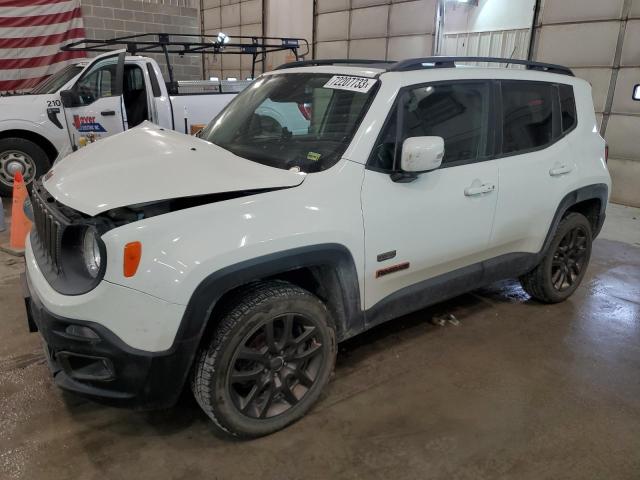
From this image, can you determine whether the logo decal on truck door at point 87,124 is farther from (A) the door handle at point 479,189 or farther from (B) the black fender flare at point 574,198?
(B) the black fender flare at point 574,198

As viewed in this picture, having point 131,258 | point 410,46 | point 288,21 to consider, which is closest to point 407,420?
point 131,258

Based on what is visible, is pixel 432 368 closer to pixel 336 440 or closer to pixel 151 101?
pixel 336 440

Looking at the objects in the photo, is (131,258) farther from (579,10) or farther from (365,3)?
(365,3)

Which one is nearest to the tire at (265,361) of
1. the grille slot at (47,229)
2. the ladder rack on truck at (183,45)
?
the grille slot at (47,229)

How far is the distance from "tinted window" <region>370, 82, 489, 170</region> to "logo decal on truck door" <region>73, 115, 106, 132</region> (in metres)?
4.94

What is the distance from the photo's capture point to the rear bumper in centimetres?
198

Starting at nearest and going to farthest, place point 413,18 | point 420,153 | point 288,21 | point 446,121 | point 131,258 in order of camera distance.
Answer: point 131,258, point 420,153, point 446,121, point 413,18, point 288,21

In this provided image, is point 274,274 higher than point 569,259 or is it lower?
higher

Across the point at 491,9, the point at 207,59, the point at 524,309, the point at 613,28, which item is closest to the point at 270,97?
the point at 524,309

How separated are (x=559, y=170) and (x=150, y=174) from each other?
2.64 meters

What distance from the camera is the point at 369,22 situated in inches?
400

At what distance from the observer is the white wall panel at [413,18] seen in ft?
29.7

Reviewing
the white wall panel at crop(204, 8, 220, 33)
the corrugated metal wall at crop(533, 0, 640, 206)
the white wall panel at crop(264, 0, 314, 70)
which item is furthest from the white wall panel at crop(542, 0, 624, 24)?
the white wall panel at crop(204, 8, 220, 33)

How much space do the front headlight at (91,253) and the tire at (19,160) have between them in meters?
5.48
